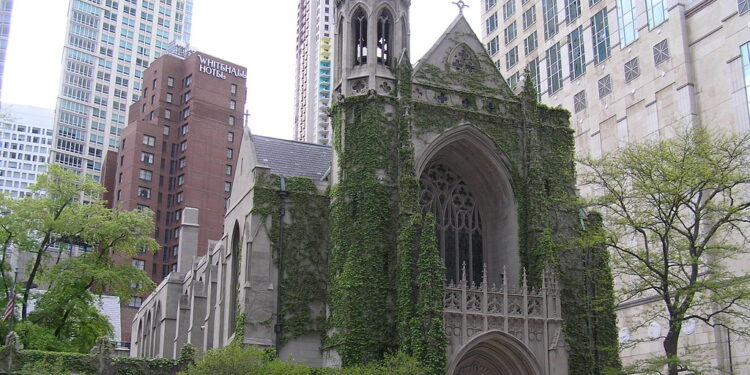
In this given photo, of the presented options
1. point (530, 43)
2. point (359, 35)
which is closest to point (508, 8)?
point (530, 43)

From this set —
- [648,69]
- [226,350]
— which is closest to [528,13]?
[648,69]

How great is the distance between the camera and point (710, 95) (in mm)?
55406

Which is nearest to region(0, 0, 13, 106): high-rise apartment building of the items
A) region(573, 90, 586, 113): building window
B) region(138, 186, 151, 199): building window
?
region(138, 186, 151, 199): building window

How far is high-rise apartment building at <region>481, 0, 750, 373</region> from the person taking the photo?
53406 millimetres

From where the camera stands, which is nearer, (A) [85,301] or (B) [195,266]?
(A) [85,301]

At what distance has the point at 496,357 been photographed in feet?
120

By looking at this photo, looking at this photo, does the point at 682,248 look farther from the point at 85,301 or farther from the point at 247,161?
the point at 85,301

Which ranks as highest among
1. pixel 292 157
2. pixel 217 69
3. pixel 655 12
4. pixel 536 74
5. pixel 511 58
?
pixel 217 69

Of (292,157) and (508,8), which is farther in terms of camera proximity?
(508,8)

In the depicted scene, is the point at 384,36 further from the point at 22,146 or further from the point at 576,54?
the point at 22,146

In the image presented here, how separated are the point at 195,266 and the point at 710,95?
34152mm

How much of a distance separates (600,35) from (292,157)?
113ft

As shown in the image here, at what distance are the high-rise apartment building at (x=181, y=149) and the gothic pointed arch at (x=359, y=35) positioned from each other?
231 ft

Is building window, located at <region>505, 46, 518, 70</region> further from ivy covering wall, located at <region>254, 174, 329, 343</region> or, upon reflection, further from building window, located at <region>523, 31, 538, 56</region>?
ivy covering wall, located at <region>254, 174, 329, 343</region>
